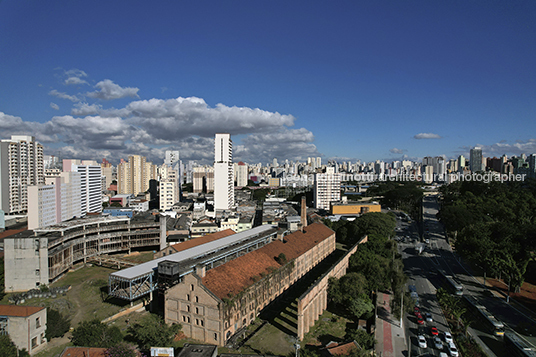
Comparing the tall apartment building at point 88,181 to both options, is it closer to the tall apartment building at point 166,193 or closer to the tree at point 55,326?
the tall apartment building at point 166,193

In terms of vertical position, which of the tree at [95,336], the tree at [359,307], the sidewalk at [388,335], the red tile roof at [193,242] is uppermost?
the red tile roof at [193,242]

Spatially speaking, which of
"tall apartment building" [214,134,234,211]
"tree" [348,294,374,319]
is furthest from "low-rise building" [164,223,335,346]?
"tall apartment building" [214,134,234,211]

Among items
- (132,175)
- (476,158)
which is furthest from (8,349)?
(476,158)

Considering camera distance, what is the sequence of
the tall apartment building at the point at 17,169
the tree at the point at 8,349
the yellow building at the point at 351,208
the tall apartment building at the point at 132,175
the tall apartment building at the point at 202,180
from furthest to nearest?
the tall apartment building at the point at 202,180, the tall apartment building at the point at 132,175, the yellow building at the point at 351,208, the tall apartment building at the point at 17,169, the tree at the point at 8,349

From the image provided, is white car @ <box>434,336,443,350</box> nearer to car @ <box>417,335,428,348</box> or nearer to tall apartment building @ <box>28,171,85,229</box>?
car @ <box>417,335,428,348</box>

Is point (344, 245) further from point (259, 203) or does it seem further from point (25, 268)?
point (259, 203)

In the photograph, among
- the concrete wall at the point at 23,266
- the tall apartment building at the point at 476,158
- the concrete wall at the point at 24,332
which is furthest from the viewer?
the tall apartment building at the point at 476,158

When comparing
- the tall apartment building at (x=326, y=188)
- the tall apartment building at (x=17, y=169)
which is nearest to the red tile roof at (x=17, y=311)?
the tall apartment building at (x=17, y=169)
